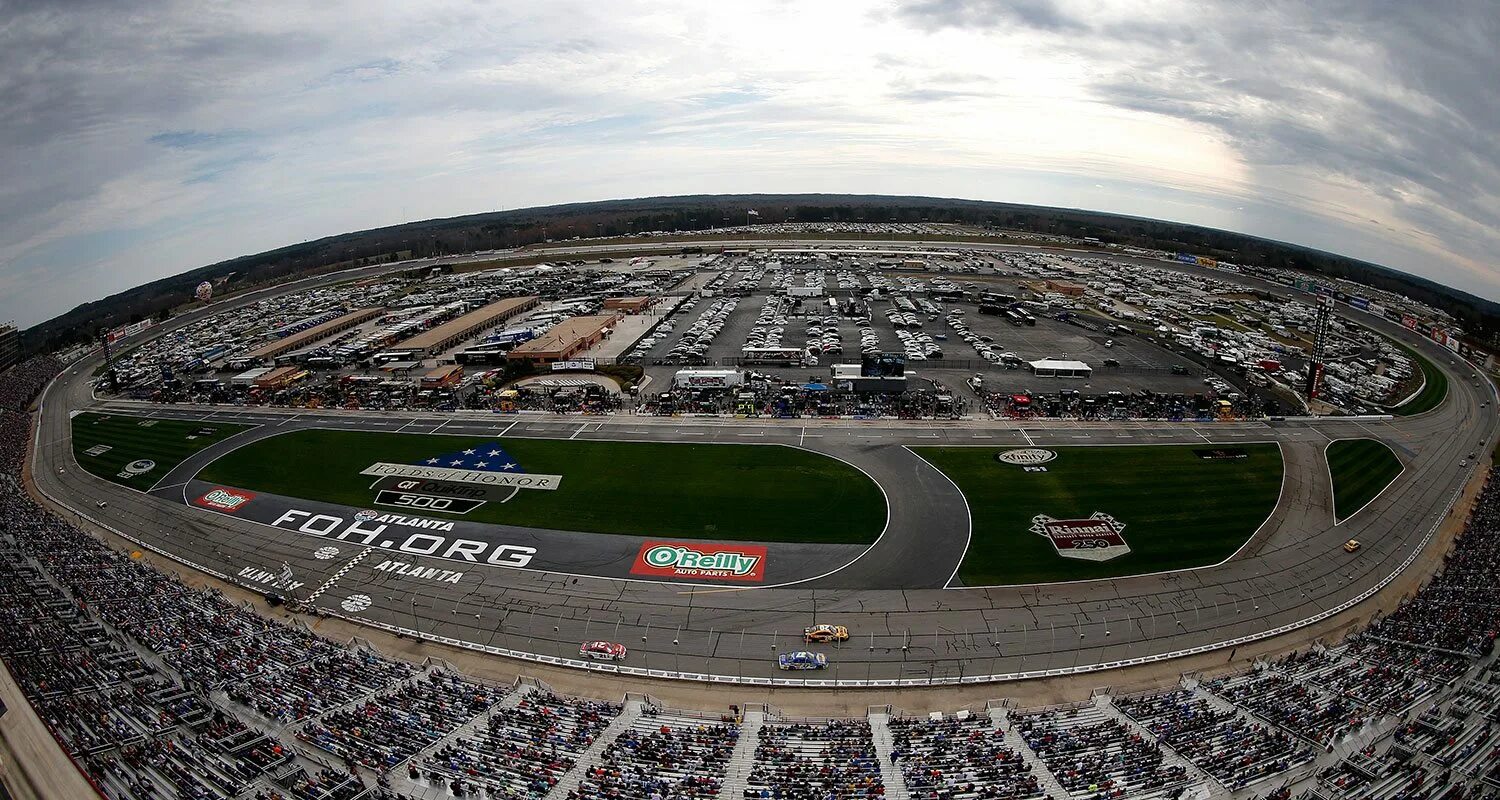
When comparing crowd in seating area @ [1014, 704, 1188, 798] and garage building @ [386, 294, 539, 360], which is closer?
crowd in seating area @ [1014, 704, 1188, 798]

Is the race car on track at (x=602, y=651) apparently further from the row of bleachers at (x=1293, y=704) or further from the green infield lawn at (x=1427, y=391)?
the green infield lawn at (x=1427, y=391)

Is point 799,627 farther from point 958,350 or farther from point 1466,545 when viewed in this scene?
point 958,350

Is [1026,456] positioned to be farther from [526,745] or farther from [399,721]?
[399,721]

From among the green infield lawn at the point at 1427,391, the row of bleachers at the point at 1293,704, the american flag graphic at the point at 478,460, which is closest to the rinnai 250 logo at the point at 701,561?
the american flag graphic at the point at 478,460

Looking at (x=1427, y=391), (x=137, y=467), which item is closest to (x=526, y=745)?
(x=137, y=467)

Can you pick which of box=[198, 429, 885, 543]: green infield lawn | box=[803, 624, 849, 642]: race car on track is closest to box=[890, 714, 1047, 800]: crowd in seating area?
box=[803, 624, 849, 642]: race car on track

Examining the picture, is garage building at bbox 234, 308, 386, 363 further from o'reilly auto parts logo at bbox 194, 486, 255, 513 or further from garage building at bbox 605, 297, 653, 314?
o'reilly auto parts logo at bbox 194, 486, 255, 513
